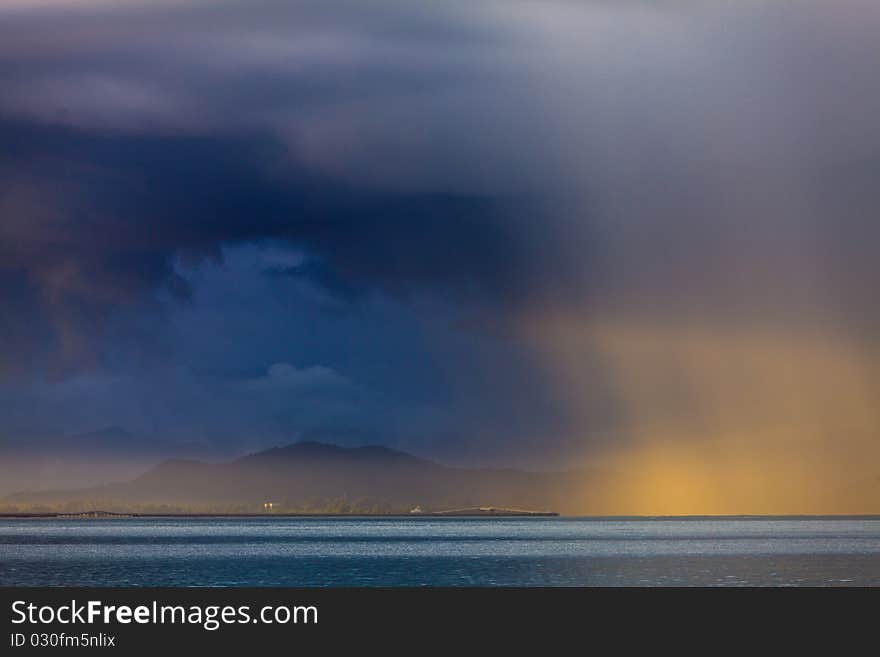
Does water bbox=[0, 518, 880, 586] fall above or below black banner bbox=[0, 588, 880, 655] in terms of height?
above

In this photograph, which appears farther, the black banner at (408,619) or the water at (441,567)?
the water at (441,567)

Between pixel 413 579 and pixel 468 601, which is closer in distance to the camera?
pixel 468 601

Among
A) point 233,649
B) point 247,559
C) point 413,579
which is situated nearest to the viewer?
point 233,649

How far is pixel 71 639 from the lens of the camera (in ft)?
133

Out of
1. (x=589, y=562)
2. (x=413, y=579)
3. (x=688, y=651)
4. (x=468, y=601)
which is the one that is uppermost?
(x=589, y=562)

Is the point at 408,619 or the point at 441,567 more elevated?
the point at 441,567

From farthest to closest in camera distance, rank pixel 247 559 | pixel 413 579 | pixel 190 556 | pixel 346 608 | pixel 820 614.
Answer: pixel 190 556 → pixel 247 559 → pixel 413 579 → pixel 820 614 → pixel 346 608

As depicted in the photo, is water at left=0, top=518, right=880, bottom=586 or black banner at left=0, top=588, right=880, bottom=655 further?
water at left=0, top=518, right=880, bottom=586

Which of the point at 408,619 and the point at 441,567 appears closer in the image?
the point at 408,619

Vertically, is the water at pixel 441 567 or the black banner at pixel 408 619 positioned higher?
the water at pixel 441 567

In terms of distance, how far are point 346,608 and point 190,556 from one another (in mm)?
109433

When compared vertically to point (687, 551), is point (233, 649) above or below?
below

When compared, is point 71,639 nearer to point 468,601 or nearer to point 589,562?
point 468,601

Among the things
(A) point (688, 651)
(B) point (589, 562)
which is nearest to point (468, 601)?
(A) point (688, 651)
